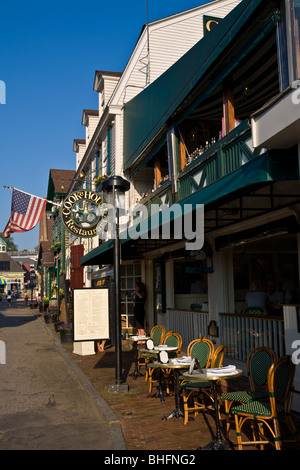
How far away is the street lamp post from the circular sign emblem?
681 centimetres

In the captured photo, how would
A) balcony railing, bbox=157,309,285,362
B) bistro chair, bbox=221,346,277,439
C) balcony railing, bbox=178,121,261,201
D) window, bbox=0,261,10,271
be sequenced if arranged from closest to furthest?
bistro chair, bbox=221,346,277,439 → balcony railing, bbox=157,309,285,362 → balcony railing, bbox=178,121,261,201 → window, bbox=0,261,10,271

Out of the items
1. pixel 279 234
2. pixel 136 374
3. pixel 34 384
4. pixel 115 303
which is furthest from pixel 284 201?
pixel 34 384

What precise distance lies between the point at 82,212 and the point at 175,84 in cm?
661

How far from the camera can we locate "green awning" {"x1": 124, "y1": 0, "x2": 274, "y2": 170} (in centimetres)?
712

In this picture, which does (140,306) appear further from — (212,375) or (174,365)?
(212,375)

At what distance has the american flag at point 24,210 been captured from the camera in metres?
18.4

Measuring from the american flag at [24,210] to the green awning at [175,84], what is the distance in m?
5.34

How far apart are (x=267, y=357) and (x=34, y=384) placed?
17.7ft

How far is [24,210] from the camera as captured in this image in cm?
1844

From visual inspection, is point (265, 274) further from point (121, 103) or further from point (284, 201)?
point (121, 103)

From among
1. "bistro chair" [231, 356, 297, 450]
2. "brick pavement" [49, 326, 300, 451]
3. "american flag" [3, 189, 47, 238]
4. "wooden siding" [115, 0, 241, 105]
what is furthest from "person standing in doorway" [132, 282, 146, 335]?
"bistro chair" [231, 356, 297, 450]

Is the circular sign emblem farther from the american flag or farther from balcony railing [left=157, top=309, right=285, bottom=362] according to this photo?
balcony railing [left=157, top=309, right=285, bottom=362]

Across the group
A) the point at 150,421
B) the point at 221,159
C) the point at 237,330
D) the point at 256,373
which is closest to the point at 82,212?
the point at 221,159
